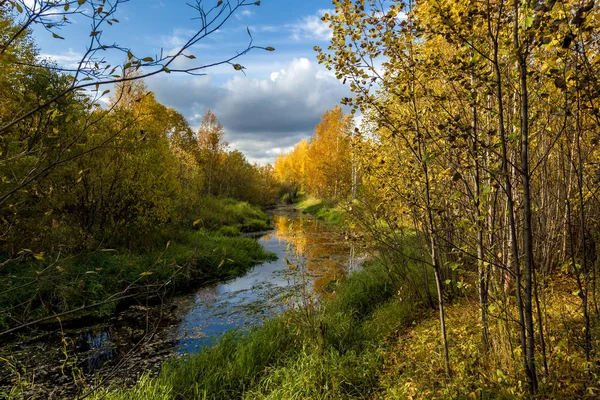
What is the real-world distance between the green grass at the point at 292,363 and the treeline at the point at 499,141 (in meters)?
0.89

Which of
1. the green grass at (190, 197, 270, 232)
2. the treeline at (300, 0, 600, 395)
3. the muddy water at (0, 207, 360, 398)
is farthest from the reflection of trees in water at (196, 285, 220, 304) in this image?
the green grass at (190, 197, 270, 232)

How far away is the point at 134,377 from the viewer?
509cm

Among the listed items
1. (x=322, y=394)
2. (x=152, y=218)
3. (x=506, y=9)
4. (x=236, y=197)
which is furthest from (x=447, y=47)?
A: (x=236, y=197)

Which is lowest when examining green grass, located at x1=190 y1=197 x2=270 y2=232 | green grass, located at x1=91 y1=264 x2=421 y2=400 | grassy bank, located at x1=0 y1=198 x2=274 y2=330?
green grass, located at x1=91 y1=264 x2=421 y2=400

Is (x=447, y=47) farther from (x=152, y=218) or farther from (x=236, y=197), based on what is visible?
(x=236, y=197)

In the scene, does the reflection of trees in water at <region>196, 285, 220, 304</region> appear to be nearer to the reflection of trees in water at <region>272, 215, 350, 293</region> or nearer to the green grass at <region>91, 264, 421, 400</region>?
the reflection of trees in water at <region>272, 215, 350, 293</region>

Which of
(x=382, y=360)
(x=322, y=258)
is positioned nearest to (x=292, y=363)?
(x=382, y=360)

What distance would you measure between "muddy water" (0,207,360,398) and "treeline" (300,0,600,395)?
1891 millimetres

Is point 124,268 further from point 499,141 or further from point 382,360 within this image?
point 499,141

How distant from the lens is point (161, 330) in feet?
22.4

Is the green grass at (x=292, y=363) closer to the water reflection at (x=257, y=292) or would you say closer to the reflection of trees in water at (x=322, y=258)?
the water reflection at (x=257, y=292)

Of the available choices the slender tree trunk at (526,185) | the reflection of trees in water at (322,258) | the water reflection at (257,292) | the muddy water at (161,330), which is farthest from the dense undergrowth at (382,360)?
the reflection of trees in water at (322,258)

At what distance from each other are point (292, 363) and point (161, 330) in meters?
3.50

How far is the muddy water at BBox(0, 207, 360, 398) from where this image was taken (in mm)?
4941
